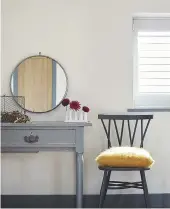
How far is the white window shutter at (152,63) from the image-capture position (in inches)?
124

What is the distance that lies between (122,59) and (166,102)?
1.73ft

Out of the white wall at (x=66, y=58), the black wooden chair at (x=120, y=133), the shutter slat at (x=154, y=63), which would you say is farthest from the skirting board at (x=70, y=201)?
the shutter slat at (x=154, y=63)

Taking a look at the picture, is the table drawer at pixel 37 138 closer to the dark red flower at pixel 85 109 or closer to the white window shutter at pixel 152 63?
the dark red flower at pixel 85 109

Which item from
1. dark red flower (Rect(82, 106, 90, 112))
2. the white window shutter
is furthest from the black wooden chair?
the white window shutter

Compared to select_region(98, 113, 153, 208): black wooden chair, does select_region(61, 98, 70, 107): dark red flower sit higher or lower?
higher

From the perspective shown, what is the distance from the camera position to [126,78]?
10.0ft

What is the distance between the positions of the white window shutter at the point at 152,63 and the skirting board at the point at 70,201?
0.77m

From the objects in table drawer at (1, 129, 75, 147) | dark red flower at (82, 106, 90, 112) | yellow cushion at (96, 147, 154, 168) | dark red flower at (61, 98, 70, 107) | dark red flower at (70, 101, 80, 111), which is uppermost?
dark red flower at (61, 98, 70, 107)

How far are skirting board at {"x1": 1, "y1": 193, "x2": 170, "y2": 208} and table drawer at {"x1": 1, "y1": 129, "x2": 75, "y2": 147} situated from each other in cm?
63

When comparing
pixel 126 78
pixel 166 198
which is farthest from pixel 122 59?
pixel 166 198

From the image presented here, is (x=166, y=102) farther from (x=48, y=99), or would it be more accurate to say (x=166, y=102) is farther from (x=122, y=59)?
(x=48, y=99)

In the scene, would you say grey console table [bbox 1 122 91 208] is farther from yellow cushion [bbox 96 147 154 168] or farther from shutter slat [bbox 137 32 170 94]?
shutter slat [bbox 137 32 170 94]

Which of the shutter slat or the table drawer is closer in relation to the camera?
the table drawer

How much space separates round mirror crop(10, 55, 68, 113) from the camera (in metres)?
3.00
